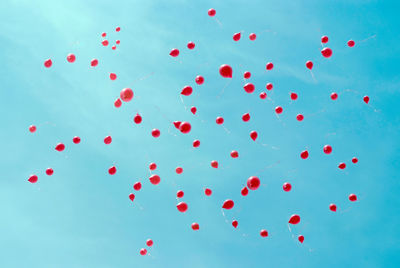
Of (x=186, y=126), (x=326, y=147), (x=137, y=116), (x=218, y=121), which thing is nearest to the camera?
(x=186, y=126)

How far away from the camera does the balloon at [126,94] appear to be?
875 cm

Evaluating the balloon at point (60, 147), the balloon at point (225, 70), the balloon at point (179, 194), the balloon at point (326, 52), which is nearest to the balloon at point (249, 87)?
the balloon at point (225, 70)

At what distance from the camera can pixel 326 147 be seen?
35.7 ft

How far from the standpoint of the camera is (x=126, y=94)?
8.77 meters

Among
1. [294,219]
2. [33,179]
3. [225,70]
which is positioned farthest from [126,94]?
[294,219]

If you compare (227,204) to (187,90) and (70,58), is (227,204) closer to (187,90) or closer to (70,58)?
(187,90)

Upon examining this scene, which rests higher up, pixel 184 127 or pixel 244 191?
pixel 184 127

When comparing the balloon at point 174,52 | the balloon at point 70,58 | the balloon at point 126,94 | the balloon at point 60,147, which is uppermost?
the balloon at point 70,58

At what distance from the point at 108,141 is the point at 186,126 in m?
2.44

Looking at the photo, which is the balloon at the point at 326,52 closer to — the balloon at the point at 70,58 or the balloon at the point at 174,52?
the balloon at the point at 174,52

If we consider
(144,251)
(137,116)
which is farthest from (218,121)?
(144,251)

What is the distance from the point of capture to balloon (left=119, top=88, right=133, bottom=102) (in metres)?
8.75

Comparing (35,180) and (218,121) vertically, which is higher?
(218,121)

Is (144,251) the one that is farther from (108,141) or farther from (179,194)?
(108,141)
